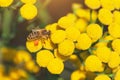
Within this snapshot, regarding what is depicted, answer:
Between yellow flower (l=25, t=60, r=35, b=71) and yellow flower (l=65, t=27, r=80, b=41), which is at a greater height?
yellow flower (l=65, t=27, r=80, b=41)

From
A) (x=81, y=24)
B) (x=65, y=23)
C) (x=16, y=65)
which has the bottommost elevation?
(x=16, y=65)

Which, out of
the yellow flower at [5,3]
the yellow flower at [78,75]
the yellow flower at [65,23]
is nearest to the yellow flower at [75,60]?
the yellow flower at [78,75]

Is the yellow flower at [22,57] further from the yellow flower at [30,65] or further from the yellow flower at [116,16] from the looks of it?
the yellow flower at [116,16]

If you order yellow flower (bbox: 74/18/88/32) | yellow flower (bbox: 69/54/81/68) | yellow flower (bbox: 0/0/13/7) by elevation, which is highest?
yellow flower (bbox: 0/0/13/7)

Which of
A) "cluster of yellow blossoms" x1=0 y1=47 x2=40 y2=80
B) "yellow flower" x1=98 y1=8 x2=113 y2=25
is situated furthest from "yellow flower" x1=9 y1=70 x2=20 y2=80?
"yellow flower" x1=98 y1=8 x2=113 y2=25

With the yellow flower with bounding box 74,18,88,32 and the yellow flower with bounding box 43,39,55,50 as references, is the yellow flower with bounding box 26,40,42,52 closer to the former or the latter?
the yellow flower with bounding box 43,39,55,50

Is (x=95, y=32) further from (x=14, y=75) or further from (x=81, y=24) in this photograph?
(x=14, y=75)

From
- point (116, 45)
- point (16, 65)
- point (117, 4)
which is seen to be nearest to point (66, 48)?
point (116, 45)

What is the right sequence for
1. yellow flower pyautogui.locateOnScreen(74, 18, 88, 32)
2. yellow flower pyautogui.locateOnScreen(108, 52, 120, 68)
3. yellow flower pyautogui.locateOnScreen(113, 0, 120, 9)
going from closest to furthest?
1. yellow flower pyautogui.locateOnScreen(108, 52, 120, 68)
2. yellow flower pyautogui.locateOnScreen(113, 0, 120, 9)
3. yellow flower pyautogui.locateOnScreen(74, 18, 88, 32)
